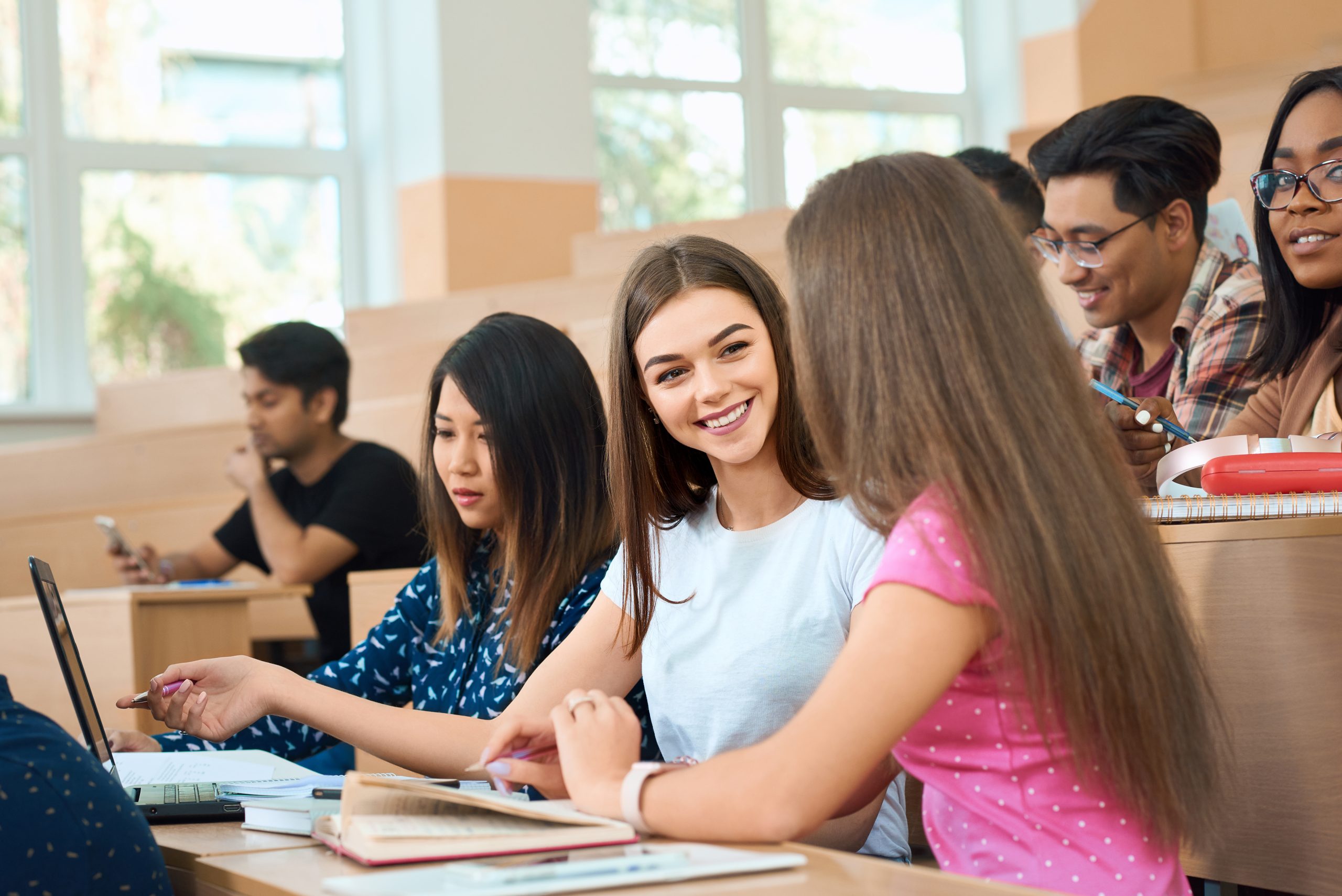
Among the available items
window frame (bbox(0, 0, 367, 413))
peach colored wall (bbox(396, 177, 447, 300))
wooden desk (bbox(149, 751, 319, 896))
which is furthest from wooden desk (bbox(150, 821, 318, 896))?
window frame (bbox(0, 0, 367, 413))

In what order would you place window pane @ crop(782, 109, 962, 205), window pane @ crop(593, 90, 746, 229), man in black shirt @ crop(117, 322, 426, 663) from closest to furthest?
man in black shirt @ crop(117, 322, 426, 663) → window pane @ crop(593, 90, 746, 229) → window pane @ crop(782, 109, 962, 205)

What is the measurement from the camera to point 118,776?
1.28 meters

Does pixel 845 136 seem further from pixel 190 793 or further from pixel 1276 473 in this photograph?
pixel 190 793

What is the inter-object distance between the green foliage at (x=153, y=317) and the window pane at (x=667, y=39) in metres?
1.92

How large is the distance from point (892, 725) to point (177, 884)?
584 millimetres

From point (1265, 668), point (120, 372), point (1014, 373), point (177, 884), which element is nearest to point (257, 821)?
point (177, 884)

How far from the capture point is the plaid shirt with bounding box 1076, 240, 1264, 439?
6.59 feet

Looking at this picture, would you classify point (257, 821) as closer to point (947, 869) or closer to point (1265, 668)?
point (947, 869)

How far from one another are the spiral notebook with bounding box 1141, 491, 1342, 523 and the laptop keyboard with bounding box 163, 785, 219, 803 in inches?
35.8

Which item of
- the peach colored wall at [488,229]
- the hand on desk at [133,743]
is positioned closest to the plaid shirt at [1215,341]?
the hand on desk at [133,743]

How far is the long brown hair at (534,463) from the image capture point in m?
1.71

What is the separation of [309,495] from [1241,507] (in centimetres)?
245

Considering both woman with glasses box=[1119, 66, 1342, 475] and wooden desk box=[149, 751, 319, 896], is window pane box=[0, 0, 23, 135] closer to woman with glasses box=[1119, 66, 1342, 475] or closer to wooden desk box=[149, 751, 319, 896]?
wooden desk box=[149, 751, 319, 896]

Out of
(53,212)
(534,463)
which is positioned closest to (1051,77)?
(53,212)
